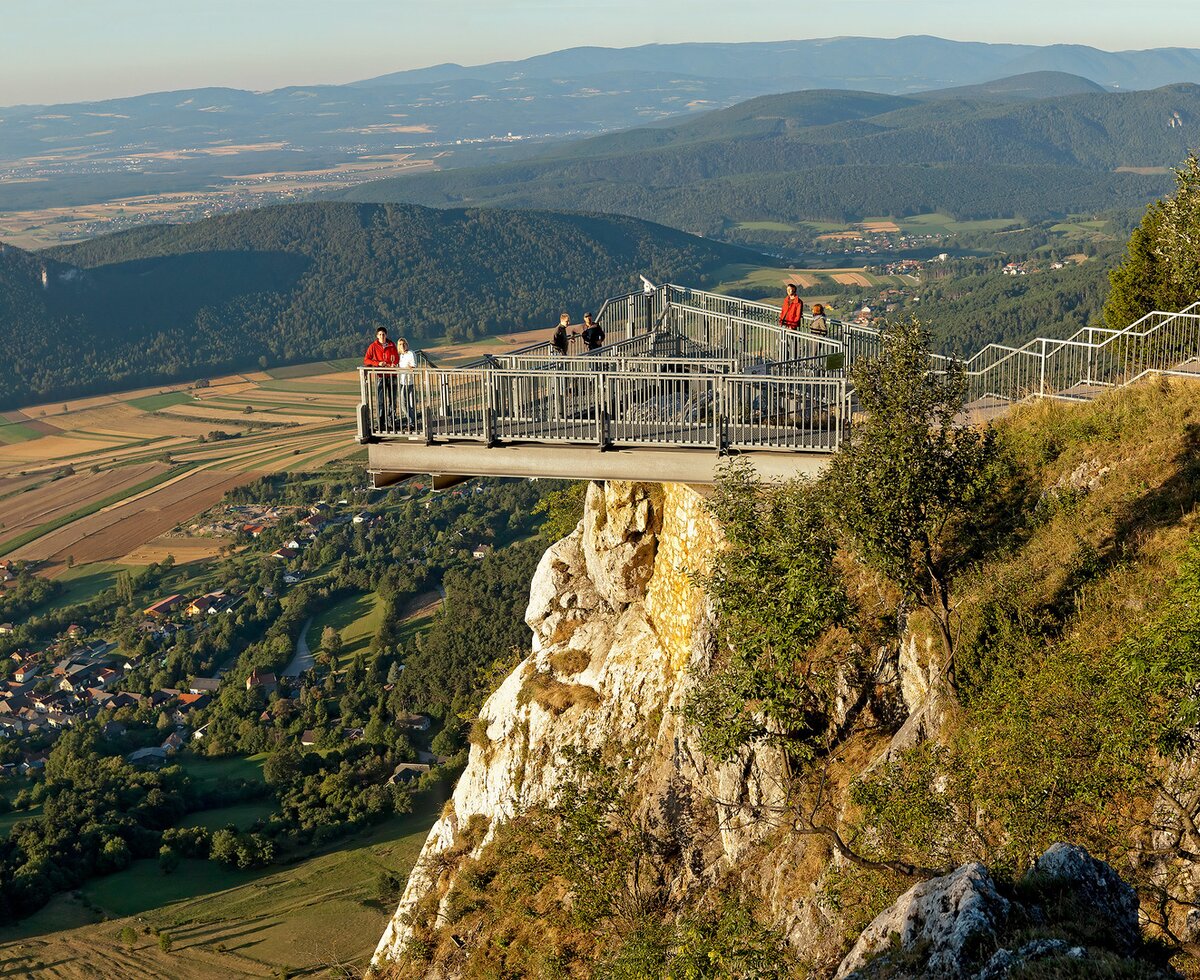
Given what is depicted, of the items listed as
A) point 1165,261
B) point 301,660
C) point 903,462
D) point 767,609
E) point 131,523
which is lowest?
point 301,660

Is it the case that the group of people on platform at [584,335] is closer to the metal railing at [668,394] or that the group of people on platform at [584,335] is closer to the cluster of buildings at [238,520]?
the metal railing at [668,394]

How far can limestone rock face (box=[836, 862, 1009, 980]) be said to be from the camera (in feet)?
32.1

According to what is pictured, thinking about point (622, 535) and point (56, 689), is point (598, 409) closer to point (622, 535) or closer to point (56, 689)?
point (622, 535)

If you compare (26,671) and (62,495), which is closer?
(26,671)

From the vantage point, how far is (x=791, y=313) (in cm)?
2305

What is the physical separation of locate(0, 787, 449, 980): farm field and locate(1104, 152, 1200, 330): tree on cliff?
108 feet

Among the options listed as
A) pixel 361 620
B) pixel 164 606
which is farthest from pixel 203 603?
pixel 361 620

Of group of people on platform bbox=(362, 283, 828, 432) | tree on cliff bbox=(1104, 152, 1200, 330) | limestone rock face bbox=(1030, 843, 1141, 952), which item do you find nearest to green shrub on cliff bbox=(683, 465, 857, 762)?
limestone rock face bbox=(1030, 843, 1141, 952)

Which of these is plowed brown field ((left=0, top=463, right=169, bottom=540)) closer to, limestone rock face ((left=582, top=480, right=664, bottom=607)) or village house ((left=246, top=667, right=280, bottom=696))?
village house ((left=246, top=667, right=280, bottom=696))

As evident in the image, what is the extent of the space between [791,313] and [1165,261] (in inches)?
470

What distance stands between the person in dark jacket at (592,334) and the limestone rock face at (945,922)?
15.0m

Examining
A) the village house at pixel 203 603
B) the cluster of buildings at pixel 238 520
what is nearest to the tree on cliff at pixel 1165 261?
the village house at pixel 203 603

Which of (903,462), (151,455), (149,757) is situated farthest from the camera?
(151,455)

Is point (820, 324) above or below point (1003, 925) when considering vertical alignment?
above
